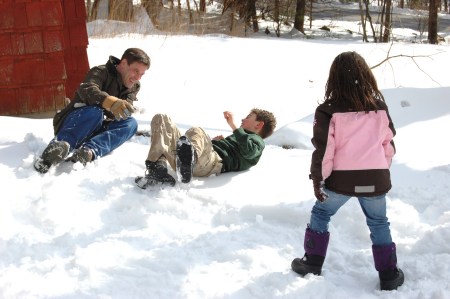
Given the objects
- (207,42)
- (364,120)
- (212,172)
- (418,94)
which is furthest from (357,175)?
(207,42)

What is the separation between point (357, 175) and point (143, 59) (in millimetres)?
2021

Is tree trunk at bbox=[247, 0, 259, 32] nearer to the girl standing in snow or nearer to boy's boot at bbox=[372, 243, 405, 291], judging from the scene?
the girl standing in snow

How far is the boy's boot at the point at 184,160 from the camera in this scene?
3.28 m

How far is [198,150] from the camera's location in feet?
11.4

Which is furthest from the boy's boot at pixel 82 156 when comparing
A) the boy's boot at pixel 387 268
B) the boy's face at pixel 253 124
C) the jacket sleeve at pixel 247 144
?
the boy's boot at pixel 387 268

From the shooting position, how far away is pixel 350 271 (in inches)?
102

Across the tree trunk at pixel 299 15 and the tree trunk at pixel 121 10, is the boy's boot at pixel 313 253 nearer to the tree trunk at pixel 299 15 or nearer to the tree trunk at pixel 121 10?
the tree trunk at pixel 121 10

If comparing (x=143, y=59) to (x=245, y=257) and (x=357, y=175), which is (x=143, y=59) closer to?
(x=245, y=257)

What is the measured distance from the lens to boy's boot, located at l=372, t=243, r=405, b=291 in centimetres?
238

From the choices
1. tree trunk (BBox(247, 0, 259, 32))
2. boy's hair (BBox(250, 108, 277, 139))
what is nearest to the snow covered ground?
boy's hair (BBox(250, 108, 277, 139))

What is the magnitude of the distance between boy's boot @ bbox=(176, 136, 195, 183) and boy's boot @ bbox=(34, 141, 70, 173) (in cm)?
72

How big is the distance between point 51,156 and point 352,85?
1.95 metres

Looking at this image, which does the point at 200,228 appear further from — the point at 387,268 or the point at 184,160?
the point at 387,268

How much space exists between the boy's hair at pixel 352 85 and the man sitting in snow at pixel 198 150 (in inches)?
47.6
